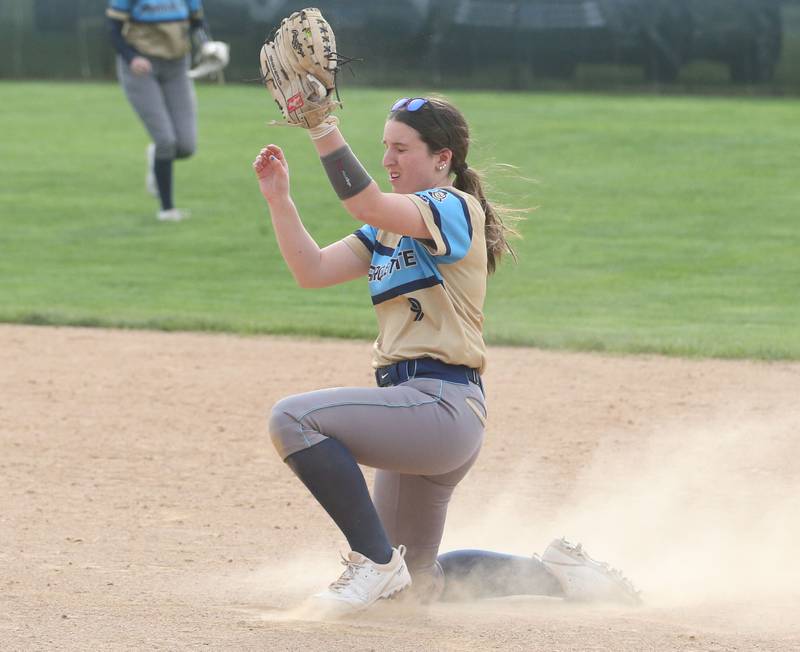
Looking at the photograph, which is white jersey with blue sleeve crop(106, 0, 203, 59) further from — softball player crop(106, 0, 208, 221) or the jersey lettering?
the jersey lettering

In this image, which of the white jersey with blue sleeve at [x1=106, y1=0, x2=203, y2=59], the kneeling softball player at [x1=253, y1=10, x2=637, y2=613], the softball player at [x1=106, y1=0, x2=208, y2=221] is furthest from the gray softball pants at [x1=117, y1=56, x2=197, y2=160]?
the kneeling softball player at [x1=253, y1=10, x2=637, y2=613]

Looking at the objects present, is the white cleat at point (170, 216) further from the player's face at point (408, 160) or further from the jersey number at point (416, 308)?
the jersey number at point (416, 308)

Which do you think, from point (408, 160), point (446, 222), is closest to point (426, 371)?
point (446, 222)

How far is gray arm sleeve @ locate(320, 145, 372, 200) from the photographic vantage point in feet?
11.3

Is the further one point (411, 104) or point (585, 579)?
point (585, 579)

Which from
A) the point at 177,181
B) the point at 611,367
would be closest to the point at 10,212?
the point at 177,181

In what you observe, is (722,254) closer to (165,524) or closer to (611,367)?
(611,367)

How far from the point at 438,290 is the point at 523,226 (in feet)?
26.1

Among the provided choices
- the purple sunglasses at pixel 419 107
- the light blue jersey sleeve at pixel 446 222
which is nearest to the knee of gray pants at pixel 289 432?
the light blue jersey sleeve at pixel 446 222

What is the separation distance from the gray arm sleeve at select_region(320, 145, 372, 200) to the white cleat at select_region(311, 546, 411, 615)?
977mm

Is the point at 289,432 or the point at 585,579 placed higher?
the point at 289,432

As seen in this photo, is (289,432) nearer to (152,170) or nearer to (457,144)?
(457,144)

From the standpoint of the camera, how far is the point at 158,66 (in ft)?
34.6

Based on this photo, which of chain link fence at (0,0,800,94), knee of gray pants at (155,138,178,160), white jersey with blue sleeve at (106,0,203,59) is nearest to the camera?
white jersey with blue sleeve at (106,0,203,59)
